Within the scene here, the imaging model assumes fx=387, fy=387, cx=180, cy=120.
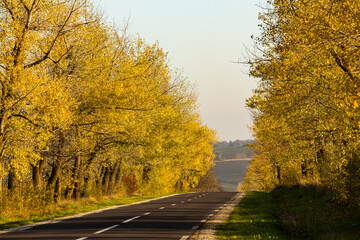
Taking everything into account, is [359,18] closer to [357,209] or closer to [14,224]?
[357,209]

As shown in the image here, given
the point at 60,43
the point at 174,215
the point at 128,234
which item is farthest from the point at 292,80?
the point at 60,43

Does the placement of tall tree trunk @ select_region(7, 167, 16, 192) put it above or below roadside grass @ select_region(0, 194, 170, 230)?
above

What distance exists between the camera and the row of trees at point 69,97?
14.3 metres

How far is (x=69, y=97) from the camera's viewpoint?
18.0 meters

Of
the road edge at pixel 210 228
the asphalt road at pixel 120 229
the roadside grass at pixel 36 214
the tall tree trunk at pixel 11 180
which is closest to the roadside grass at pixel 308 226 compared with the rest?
the road edge at pixel 210 228

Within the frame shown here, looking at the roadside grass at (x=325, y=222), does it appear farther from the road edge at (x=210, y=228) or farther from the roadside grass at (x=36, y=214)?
the roadside grass at (x=36, y=214)

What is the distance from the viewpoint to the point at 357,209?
41.9 ft

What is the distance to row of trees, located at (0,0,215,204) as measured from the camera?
14273 mm

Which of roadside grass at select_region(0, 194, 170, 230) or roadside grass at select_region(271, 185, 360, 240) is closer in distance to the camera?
roadside grass at select_region(271, 185, 360, 240)

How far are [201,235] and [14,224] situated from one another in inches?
278

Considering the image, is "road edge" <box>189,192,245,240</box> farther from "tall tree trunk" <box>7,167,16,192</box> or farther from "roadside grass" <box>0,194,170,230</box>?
"tall tree trunk" <box>7,167,16,192</box>

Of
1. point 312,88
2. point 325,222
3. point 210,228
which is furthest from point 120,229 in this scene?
point 312,88

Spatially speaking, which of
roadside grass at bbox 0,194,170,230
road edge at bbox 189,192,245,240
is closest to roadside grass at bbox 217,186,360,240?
road edge at bbox 189,192,245,240

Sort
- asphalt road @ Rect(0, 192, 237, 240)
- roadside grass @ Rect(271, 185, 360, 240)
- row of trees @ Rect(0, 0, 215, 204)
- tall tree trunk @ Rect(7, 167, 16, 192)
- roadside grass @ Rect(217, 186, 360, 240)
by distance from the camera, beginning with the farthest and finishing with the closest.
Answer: tall tree trunk @ Rect(7, 167, 16, 192) → row of trees @ Rect(0, 0, 215, 204) → roadside grass @ Rect(271, 185, 360, 240) → roadside grass @ Rect(217, 186, 360, 240) → asphalt road @ Rect(0, 192, 237, 240)
